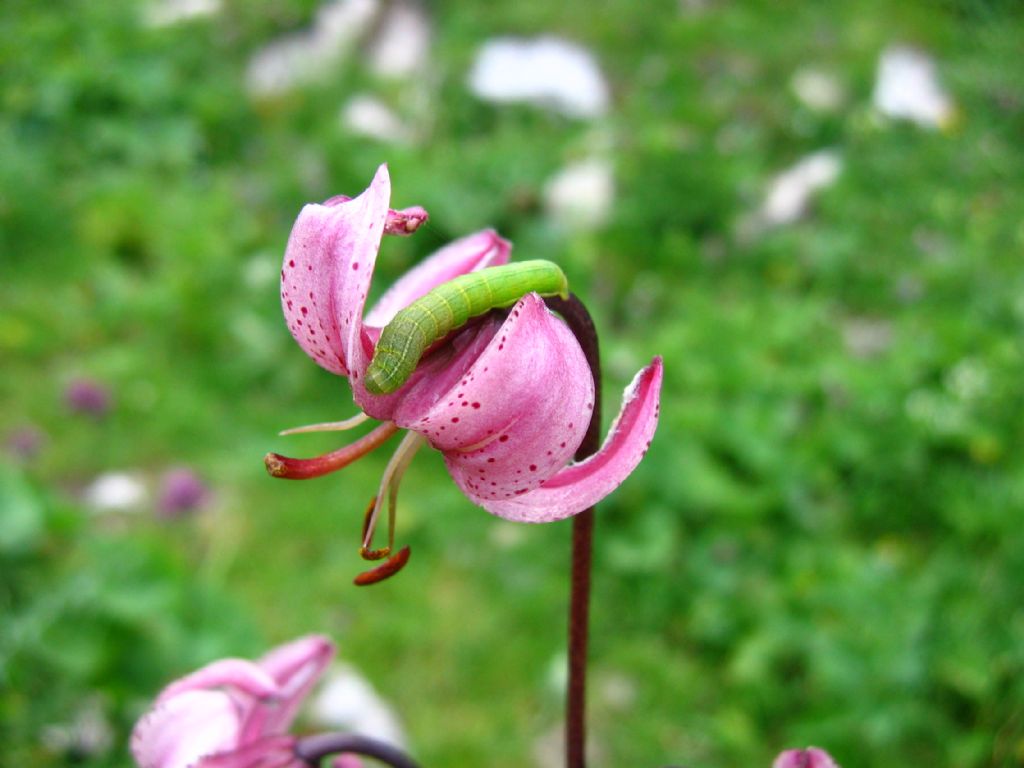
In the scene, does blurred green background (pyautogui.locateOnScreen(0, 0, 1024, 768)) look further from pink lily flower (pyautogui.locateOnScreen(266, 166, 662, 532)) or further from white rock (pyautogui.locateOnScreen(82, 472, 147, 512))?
pink lily flower (pyautogui.locateOnScreen(266, 166, 662, 532))

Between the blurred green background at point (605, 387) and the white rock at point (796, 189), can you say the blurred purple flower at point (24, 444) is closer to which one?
the blurred green background at point (605, 387)

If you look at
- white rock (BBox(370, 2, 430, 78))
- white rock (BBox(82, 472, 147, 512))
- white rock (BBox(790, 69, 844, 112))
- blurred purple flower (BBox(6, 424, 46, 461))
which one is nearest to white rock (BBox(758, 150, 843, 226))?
white rock (BBox(790, 69, 844, 112))

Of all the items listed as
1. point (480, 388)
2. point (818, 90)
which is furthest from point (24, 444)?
point (818, 90)

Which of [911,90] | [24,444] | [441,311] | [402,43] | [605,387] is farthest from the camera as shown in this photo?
[402,43]

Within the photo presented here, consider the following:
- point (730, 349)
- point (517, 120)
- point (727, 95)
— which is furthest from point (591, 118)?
point (730, 349)

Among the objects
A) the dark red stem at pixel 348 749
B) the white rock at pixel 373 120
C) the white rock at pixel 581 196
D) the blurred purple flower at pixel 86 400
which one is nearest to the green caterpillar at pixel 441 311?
the dark red stem at pixel 348 749

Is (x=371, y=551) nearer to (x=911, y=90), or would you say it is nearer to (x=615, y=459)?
(x=615, y=459)
